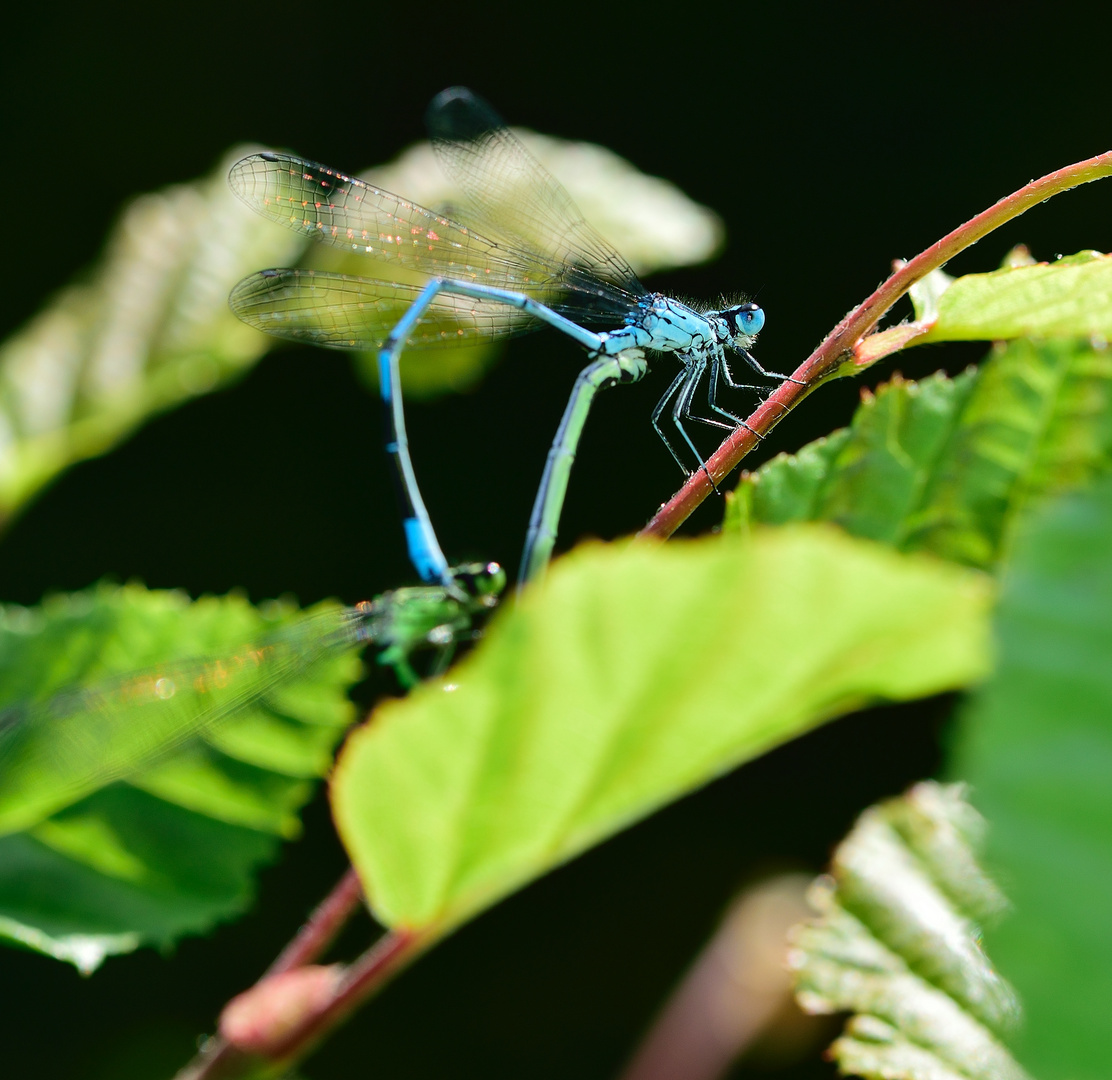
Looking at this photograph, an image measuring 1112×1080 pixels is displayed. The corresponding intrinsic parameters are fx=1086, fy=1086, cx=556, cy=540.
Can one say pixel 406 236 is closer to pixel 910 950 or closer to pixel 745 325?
pixel 745 325

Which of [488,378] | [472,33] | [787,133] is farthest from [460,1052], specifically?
[472,33]

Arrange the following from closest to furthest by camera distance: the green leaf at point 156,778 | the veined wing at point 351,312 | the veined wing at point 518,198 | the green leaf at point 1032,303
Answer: the green leaf at point 1032,303 < the green leaf at point 156,778 < the veined wing at point 351,312 < the veined wing at point 518,198

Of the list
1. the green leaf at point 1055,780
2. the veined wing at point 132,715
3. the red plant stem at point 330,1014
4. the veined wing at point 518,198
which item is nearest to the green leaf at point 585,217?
the veined wing at point 518,198

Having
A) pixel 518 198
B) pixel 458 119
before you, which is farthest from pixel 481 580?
pixel 458 119

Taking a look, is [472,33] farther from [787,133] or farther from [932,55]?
[932,55]

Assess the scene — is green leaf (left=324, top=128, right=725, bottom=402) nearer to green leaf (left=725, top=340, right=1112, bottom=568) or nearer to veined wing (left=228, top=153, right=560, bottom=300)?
veined wing (left=228, top=153, right=560, bottom=300)

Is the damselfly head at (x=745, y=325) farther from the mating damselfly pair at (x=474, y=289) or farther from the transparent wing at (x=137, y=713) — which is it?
the transparent wing at (x=137, y=713)
